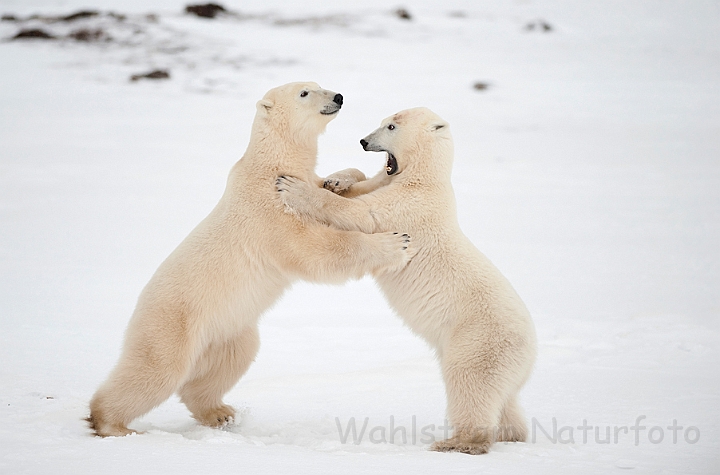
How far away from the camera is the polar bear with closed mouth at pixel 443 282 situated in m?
3.53

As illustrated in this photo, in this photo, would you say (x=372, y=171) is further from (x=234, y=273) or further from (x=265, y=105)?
(x=234, y=273)

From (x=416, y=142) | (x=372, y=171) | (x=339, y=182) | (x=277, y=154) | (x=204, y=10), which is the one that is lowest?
(x=339, y=182)

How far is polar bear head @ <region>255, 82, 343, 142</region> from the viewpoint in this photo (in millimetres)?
3947

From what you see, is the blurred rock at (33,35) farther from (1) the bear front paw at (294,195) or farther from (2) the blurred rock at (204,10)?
(1) the bear front paw at (294,195)

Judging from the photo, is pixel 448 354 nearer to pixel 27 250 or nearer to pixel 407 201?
pixel 407 201

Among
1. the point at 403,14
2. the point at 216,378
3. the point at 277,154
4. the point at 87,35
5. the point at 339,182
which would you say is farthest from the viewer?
the point at 403,14

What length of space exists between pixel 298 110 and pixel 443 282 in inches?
48.8

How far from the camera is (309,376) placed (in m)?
4.70

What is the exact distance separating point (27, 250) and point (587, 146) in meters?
9.88

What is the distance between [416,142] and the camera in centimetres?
405

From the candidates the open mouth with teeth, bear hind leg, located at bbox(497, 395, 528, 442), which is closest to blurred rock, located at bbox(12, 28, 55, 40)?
the open mouth with teeth

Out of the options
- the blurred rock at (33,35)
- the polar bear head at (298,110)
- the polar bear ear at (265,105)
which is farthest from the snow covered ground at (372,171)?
the polar bear ear at (265,105)

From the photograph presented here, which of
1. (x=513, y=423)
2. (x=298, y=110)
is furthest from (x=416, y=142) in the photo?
(x=513, y=423)

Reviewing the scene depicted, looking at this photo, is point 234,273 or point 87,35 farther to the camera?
point 87,35
